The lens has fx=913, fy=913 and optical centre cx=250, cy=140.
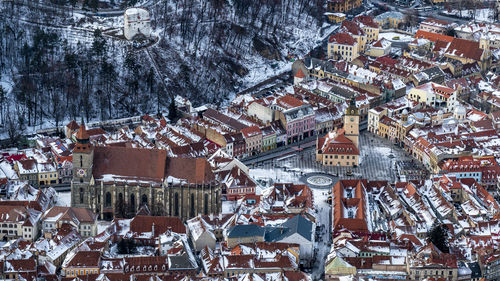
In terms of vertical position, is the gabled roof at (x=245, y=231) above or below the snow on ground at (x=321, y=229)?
above

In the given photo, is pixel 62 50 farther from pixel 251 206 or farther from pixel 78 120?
pixel 251 206

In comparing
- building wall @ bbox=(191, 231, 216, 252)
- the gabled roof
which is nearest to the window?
building wall @ bbox=(191, 231, 216, 252)

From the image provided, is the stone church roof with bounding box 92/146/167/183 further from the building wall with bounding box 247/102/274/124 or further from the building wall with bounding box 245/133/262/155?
the building wall with bounding box 247/102/274/124

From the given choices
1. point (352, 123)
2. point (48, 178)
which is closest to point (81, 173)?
point (48, 178)

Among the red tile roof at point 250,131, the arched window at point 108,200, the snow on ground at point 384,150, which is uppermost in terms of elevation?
the red tile roof at point 250,131

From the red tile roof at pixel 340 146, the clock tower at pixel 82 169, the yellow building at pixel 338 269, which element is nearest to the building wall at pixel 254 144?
the red tile roof at pixel 340 146

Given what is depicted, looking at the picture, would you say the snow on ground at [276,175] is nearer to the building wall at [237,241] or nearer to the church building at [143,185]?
the church building at [143,185]

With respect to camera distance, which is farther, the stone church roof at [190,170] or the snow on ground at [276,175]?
the snow on ground at [276,175]

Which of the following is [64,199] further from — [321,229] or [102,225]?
[321,229]
